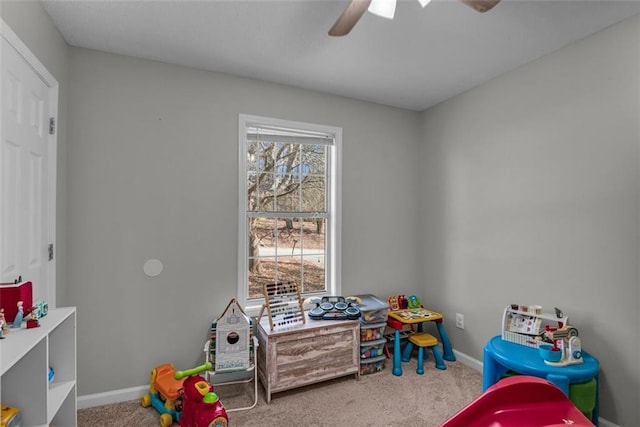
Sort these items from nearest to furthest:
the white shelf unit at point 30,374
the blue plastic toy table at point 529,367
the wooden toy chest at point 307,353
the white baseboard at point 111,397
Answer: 1. the white shelf unit at point 30,374
2. the blue plastic toy table at point 529,367
3. the white baseboard at point 111,397
4. the wooden toy chest at point 307,353

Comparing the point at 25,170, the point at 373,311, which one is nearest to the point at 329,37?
the point at 25,170

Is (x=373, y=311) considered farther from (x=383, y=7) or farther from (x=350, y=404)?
(x=383, y=7)

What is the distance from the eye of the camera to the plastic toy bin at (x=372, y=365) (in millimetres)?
2719

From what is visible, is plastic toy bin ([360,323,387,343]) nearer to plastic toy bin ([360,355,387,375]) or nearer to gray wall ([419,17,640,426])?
plastic toy bin ([360,355,387,375])

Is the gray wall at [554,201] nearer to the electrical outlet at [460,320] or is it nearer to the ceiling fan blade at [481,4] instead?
the electrical outlet at [460,320]

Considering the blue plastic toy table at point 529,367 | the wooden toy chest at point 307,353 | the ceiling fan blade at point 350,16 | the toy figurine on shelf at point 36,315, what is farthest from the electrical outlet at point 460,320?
the toy figurine on shelf at point 36,315

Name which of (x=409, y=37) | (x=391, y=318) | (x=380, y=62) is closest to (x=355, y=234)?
(x=391, y=318)

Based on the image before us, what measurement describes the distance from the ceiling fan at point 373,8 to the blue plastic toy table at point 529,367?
6.30 ft

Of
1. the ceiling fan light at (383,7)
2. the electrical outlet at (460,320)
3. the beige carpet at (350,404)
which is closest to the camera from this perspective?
the ceiling fan light at (383,7)

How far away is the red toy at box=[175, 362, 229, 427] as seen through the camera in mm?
1651

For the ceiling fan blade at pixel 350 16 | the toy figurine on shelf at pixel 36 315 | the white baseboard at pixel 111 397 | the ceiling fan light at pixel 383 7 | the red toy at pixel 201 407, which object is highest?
the ceiling fan light at pixel 383 7

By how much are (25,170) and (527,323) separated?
10.2 feet

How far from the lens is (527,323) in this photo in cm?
221

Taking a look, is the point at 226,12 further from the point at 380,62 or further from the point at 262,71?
the point at 380,62
